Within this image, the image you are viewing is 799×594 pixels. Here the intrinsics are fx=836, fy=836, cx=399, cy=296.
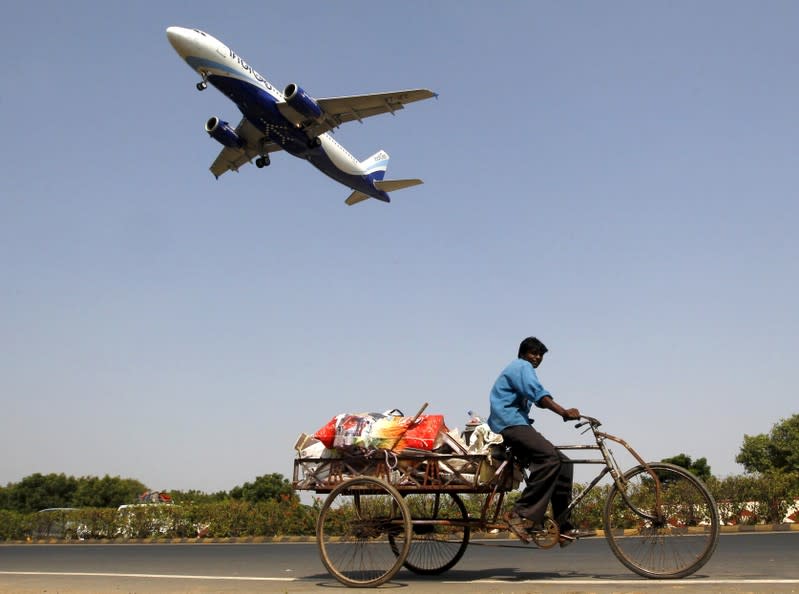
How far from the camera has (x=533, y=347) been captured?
705 cm

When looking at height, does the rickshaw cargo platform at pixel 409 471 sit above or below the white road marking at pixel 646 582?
above

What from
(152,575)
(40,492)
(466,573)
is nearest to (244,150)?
(152,575)

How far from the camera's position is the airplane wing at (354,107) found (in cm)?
3219

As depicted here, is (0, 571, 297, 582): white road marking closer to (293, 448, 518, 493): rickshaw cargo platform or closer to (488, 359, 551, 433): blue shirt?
(293, 448, 518, 493): rickshaw cargo platform

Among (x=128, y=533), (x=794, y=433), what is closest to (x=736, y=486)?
(x=128, y=533)

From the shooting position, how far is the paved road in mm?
6160

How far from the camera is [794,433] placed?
63375 mm

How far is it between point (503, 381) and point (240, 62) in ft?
89.6

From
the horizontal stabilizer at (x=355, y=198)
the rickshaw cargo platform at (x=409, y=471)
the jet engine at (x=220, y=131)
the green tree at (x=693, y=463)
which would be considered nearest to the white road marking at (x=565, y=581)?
the rickshaw cargo platform at (x=409, y=471)

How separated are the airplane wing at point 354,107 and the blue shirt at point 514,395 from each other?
26.4 meters

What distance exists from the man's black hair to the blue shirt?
14 cm

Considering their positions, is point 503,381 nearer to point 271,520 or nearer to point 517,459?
point 517,459

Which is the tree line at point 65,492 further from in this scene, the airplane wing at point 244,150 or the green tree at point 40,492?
the airplane wing at point 244,150

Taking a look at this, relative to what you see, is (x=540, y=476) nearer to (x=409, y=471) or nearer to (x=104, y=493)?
(x=409, y=471)
